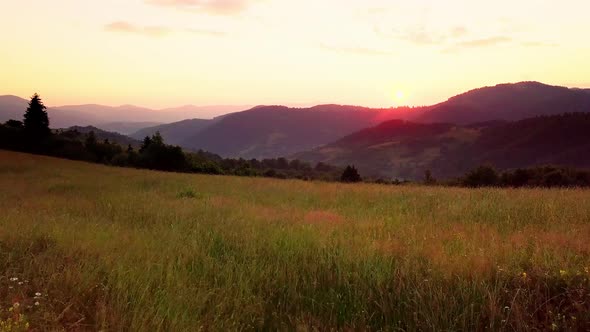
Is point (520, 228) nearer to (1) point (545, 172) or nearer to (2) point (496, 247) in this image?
(2) point (496, 247)

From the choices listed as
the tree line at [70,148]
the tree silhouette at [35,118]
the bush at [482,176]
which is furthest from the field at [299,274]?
the tree silhouette at [35,118]

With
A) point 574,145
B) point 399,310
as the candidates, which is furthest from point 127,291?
point 574,145

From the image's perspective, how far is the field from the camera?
4227mm

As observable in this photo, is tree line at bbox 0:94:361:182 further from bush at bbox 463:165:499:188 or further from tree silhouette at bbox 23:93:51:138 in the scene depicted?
bush at bbox 463:165:499:188

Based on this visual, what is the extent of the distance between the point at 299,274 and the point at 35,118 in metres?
78.8

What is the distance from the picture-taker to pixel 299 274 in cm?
555

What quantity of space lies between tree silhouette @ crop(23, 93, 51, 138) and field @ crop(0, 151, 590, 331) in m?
72.4

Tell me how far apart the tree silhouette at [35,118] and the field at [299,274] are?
72.4 meters

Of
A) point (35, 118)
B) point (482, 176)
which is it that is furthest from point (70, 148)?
point (482, 176)

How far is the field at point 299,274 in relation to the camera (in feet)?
13.9

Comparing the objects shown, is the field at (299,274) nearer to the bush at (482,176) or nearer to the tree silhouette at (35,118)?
the bush at (482,176)

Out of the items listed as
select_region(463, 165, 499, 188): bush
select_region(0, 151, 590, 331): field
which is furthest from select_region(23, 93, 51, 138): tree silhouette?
select_region(0, 151, 590, 331): field

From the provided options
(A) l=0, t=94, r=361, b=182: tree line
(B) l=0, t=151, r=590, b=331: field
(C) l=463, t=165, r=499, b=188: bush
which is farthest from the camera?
(A) l=0, t=94, r=361, b=182: tree line

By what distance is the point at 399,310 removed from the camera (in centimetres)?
453
